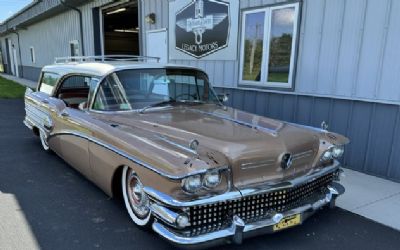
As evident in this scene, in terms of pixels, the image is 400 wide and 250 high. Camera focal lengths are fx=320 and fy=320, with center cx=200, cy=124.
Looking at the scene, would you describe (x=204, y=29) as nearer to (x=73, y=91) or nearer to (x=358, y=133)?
(x=73, y=91)

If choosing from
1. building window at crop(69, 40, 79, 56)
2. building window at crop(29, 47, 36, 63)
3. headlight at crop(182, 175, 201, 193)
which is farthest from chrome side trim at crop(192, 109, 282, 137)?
building window at crop(29, 47, 36, 63)

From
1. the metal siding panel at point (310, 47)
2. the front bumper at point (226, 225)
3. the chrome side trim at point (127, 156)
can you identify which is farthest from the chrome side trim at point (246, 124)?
the metal siding panel at point (310, 47)

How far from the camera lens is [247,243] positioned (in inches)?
120

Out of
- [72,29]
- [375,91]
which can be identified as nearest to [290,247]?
[375,91]

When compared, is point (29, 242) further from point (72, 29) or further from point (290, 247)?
point (72, 29)

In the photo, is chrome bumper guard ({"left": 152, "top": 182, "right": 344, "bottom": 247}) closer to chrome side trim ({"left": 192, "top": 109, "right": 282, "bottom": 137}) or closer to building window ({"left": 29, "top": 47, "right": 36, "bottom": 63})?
chrome side trim ({"left": 192, "top": 109, "right": 282, "bottom": 137})

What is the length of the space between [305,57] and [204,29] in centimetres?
303

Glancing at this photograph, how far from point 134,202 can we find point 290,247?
158cm

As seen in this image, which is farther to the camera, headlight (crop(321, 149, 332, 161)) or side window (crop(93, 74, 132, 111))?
side window (crop(93, 74, 132, 111))

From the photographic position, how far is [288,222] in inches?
112

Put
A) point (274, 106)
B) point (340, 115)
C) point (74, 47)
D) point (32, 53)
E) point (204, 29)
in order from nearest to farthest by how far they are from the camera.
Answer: point (340, 115) → point (274, 106) → point (204, 29) → point (74, 47) → point (32, 53)

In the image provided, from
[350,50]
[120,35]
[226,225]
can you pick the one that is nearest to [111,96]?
[226,225]

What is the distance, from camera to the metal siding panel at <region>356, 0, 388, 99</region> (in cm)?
463

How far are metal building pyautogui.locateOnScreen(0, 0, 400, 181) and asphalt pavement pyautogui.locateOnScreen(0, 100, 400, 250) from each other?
1.85m
